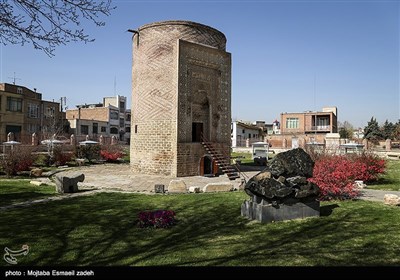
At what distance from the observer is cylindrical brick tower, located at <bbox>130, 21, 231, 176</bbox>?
18.3 metres

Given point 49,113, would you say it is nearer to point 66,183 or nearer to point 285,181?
point 66,183

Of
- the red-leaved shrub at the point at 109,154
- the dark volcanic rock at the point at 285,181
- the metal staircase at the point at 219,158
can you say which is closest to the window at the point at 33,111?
the red-leaved shrub at the point at 109,154

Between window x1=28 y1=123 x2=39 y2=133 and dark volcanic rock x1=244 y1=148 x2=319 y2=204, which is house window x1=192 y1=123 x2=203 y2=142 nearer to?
dark volcanic rock x1=244 y1=148 x2=319 y2=204

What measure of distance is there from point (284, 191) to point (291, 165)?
800mm

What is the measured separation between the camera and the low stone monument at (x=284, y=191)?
300 inches

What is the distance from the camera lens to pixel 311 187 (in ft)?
26.2

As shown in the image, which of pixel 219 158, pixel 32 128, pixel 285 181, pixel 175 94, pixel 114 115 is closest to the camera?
pixel 285 181

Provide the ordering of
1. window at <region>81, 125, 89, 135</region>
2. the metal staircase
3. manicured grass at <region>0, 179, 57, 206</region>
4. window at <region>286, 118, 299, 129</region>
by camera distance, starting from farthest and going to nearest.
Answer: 1. window at <region>286, 118, 299, 129</region>
2. window at <region>81, 125, 89, 135</region>
3. the metal staircase
4. manicured grass at <region>0, 179, 57, 206</region>

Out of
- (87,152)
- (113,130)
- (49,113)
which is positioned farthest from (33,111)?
(87,152)

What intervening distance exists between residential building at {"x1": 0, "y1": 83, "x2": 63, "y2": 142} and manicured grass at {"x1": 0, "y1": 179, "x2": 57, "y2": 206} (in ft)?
91.3

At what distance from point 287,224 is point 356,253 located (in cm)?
215

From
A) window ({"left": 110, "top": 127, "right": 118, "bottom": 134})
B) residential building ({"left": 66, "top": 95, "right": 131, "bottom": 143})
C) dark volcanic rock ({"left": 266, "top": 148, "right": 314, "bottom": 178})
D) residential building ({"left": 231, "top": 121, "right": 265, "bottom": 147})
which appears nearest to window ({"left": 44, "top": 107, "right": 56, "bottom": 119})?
residential building ({"left": 66, "top": 95, "right": 131, "bottom": 143})

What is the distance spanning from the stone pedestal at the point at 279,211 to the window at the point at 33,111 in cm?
4859

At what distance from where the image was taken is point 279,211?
304 inches
